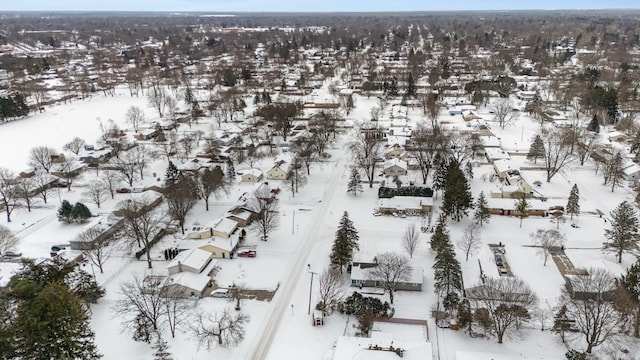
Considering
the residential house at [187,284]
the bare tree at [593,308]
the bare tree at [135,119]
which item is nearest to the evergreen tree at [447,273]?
the bare tree at [593,308]

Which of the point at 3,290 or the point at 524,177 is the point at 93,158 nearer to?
the point at 3,290

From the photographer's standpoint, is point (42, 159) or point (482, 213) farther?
point (42, 159)

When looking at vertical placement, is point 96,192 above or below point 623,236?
below

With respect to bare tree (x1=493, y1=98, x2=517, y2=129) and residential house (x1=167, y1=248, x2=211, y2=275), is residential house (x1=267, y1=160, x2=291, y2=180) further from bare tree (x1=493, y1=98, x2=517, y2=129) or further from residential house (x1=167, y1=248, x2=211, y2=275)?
bare tree (x1=493, y1=98, x2=517, y2=129)

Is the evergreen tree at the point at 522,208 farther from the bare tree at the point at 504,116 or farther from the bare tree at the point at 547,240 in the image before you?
the bare tree at the point at 504,116

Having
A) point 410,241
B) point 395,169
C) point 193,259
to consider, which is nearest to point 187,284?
point 193,259

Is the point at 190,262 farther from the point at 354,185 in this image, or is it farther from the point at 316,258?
the point at 354,185

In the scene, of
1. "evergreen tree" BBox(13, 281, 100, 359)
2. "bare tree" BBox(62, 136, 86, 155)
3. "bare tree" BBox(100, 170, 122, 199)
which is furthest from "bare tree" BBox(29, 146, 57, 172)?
"evergreen tree" BBox(13, 281, 100, 359)
